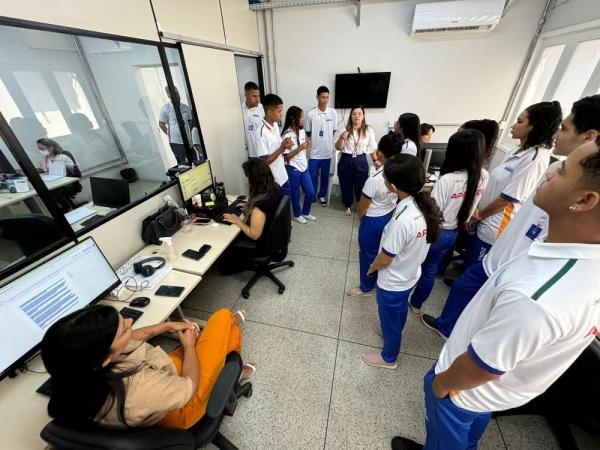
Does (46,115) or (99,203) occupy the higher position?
(46,115)

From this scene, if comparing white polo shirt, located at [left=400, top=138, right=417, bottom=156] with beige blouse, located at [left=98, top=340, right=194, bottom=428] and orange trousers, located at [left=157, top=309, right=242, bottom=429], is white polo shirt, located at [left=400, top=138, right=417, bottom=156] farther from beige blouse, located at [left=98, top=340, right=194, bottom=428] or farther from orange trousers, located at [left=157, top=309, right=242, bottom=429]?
beige blouse, located at [left=98, top=340, right=194, bottom=428]

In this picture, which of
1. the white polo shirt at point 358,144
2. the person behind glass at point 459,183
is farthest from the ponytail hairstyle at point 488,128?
the white polo shirt at point 358,144

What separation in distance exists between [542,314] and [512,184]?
1.43 metres

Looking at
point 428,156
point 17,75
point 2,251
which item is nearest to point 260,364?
point 2,251

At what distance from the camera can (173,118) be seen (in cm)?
268

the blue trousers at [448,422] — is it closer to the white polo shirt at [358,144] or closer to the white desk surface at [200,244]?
the white desk surface at [200,244]

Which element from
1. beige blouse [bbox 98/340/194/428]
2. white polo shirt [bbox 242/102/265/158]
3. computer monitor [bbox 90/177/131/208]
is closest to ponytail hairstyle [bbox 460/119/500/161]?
white polo shirt [bbox 242/102/265/158]

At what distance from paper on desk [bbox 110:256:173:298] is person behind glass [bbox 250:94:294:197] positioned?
1.53 m

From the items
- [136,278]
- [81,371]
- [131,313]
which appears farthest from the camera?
[136,278]

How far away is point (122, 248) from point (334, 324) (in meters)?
1.81

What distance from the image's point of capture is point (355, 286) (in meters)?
2.47

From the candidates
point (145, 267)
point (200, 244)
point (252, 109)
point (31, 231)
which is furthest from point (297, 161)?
point (31, 231)

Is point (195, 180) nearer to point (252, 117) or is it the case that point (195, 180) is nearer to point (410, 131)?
point (252, 117)

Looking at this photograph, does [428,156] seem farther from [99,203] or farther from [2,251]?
[2,251]
